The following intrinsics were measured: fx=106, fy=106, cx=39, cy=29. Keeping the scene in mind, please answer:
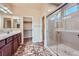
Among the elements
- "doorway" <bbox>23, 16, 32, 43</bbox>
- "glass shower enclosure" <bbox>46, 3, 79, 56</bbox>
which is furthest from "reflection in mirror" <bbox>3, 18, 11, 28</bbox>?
"glass shower enclosure" <bbox>46, 3, 79, 56</bbox>

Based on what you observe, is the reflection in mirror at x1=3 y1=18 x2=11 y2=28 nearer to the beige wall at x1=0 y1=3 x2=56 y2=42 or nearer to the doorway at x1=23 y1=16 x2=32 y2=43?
the beige wall at x1=0 y1=3 x2=56 y2=42

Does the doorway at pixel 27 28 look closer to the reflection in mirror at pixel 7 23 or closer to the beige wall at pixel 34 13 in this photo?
the beige wall at pixel 34 13

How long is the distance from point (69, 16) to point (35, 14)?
0.66m

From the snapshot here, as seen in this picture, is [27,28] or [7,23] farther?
[7,23]

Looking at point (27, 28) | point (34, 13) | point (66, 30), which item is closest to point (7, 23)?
point (27, 28)

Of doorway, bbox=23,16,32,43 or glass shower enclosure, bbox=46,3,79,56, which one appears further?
doorway, bbox=23,16,32,43

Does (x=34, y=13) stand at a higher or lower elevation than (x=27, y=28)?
higher

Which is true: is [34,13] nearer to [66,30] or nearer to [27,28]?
[27,28]

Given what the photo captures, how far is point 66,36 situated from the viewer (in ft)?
A: 7.16

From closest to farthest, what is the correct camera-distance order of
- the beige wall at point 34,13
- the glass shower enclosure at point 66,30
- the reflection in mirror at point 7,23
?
the glass shower enclosure at point 66,30, the beige wall at point 34,13, the reflection in mirror at point 7,23

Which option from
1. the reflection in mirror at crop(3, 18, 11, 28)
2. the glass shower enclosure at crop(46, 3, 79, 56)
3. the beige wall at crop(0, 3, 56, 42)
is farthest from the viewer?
the reflection in mirror at crop(3, 18, 11, 28)

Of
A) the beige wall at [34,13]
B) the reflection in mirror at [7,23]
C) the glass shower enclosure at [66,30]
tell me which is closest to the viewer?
the glass shower enclosure at [66,30]

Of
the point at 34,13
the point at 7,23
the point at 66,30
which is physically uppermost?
the point at 34,13

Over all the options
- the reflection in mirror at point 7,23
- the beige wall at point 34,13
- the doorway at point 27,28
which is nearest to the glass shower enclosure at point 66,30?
the beige wall at point 34,13
